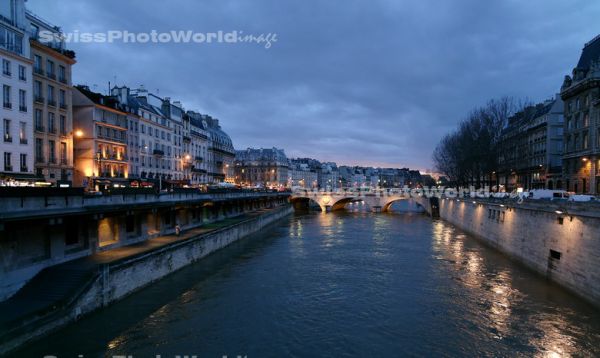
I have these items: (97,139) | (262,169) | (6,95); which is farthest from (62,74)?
(262,169)

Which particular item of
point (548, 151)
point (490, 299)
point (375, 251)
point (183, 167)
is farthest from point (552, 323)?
point (183, 167)

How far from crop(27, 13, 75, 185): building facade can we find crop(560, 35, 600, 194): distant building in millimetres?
59967

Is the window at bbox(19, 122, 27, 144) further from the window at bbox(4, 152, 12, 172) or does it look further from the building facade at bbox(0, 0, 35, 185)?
the window at bbox(4, 152, 12, 172)

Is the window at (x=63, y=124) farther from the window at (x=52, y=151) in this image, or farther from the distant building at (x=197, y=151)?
the distant building at (x=197, y=151)

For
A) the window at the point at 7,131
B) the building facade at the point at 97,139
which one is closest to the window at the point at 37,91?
the window at the point at 7,131

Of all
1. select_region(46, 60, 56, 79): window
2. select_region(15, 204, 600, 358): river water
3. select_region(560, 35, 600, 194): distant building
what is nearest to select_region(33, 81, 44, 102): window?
select_region(46, 60, 56, 79): window

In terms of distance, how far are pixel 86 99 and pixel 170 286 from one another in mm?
35876

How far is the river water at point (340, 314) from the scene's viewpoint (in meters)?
16.9

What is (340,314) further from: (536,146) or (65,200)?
(536,146)

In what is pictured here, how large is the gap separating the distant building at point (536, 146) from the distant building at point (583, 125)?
6.64 metres

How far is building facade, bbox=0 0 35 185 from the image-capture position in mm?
33469

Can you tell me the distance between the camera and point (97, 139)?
51.9m

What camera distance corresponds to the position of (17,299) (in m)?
18.1

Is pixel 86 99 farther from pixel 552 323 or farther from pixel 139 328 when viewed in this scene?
pixel 552 323
